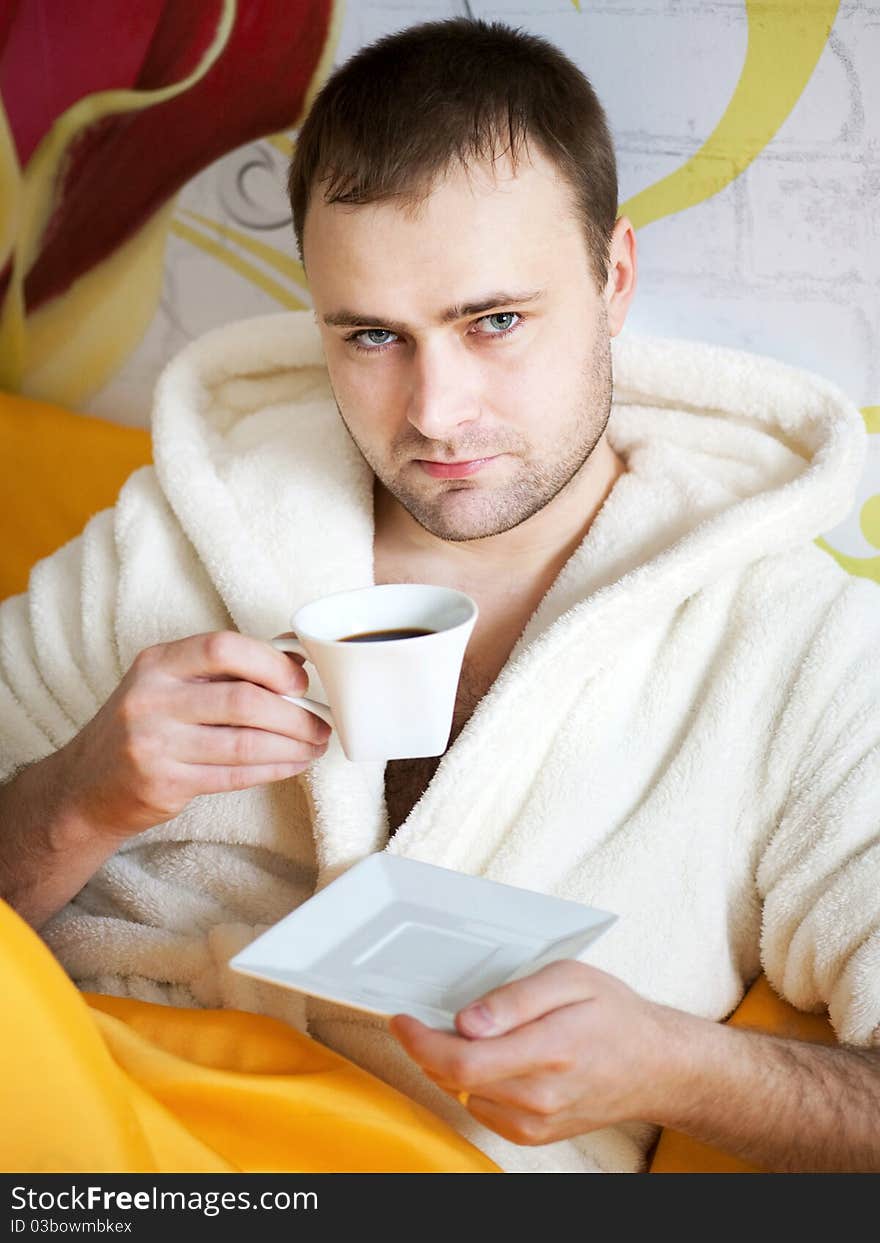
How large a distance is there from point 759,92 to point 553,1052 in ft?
3.75

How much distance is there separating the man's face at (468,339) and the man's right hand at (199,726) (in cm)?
33

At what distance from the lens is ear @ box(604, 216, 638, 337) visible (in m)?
1.53

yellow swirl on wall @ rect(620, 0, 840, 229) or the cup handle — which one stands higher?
yellow swirl on wall @ rect(620, 0, 840, 229)

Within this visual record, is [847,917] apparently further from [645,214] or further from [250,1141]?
[645,214]

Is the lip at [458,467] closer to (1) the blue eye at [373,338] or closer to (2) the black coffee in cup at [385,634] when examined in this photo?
(1) the blue eye at [373,338]

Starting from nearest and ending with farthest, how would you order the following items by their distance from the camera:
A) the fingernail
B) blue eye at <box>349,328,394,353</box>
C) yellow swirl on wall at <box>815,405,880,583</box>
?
the fingernail, blue eye at <box>349,328,394,353</box>, yellow swirl on wall at <box>815,405,880,583</box>

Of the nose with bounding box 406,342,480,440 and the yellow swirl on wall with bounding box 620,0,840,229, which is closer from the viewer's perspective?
the nose with bounding box 406,342,480,440

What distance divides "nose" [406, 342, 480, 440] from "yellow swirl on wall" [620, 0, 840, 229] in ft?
1.55

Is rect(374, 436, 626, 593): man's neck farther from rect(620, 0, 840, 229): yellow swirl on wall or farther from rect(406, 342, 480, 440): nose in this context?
rect(620, 0, 840, 229): yellow swirl on wall

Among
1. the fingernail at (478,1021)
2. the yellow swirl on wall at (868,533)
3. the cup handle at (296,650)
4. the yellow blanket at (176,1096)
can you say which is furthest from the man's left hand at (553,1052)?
the yellow swirl on wall at (868,533)

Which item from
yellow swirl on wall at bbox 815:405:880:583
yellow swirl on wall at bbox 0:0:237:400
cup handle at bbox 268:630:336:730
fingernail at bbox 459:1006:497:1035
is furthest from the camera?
yellow swirl on wall at bbox 0:0:237:400

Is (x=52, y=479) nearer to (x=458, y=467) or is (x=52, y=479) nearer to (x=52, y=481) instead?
(x=52, y=481)

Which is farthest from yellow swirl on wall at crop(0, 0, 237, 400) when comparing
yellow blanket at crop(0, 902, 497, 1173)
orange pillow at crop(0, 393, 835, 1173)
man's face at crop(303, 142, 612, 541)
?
yellow blanket at crop(0, 902, 497, 1173)

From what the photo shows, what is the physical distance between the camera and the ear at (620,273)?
5.02 feet
